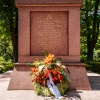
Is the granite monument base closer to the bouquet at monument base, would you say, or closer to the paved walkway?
the paved walkway

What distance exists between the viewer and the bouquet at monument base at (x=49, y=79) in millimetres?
7156

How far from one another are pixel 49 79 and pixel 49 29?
215 cm

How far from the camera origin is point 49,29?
8695mm

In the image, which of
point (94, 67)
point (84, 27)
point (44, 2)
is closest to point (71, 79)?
point (44, 2)

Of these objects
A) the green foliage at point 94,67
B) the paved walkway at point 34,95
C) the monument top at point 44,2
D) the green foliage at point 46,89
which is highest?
the monument top at point 44,2

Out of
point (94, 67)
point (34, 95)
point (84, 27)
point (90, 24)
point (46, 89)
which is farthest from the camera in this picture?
point (90, 24)

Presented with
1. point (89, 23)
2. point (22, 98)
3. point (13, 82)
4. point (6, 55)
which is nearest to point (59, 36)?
point (13, 82)

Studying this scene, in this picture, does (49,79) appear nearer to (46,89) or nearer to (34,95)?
(46,89)

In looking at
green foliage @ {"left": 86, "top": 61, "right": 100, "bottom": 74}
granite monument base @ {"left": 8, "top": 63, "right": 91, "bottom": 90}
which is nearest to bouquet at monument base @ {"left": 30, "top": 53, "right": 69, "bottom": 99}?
granite monument base @ {"left": 8, "top": 63, "right": 91, "bottom": 90}

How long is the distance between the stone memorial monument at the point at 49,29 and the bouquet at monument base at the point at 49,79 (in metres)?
1.16

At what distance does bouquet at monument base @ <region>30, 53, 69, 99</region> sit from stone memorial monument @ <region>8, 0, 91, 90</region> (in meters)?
1.16

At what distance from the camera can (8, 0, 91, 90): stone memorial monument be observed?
8609 mm

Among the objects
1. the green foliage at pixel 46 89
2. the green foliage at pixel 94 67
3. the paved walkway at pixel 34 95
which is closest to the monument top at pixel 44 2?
the green foliage at pixel 46 89

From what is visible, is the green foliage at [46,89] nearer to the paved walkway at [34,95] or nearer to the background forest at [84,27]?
the paved walkway at [34,95]
